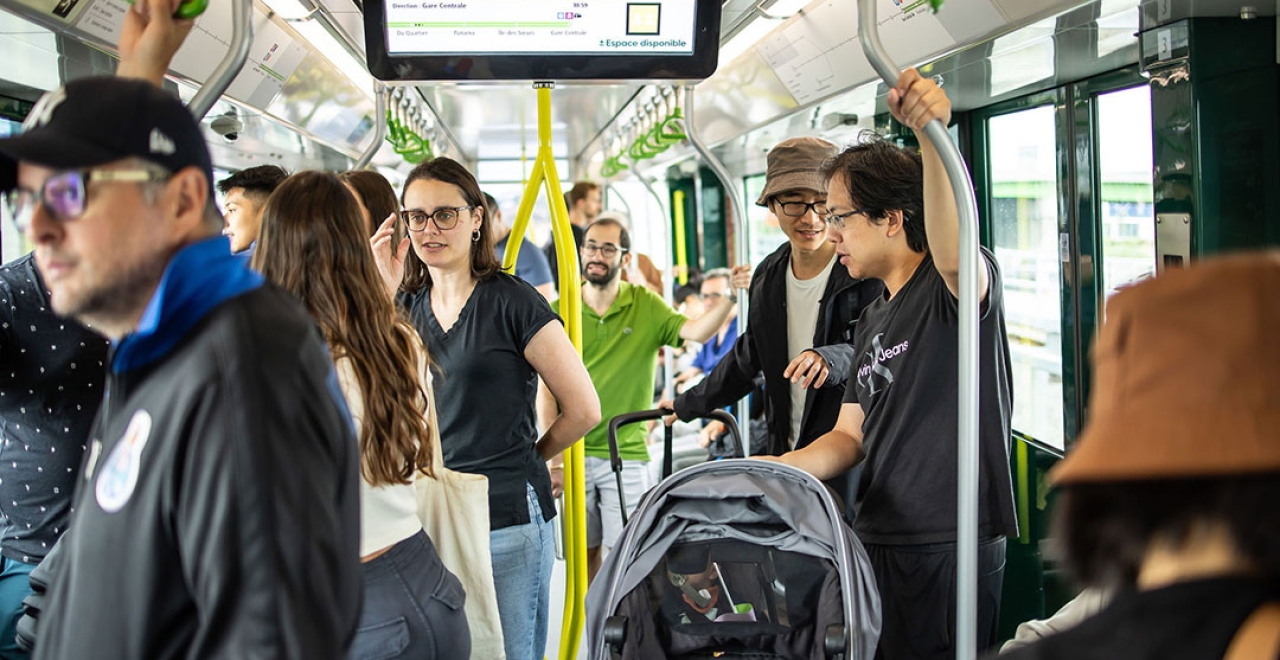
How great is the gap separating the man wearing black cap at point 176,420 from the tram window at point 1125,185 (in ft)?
10.2

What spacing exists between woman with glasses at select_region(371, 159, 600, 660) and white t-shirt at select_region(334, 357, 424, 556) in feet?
Result: 2.69

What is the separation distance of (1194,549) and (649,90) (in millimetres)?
6397

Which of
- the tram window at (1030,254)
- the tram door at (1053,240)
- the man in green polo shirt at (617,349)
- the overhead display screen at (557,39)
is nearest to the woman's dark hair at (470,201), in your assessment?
the overhead display screen at (557,39)

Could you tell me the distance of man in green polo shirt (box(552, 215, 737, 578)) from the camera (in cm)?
464

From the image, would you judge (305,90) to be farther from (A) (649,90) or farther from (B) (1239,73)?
(B) (1239,73)

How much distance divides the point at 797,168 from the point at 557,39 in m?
1.06

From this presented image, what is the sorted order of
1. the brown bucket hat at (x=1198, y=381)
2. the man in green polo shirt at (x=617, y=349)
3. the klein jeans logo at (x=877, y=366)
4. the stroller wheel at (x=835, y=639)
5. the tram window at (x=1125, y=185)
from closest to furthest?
the brown bucket hat at (x=1198, y=381) < the stroller wheel at (x=835, y=639) < the klein jeans logo at (x=877, y=366) < the tram window at (x=1125, y=185) < the man in green polo shirt at (x=617, y=349)

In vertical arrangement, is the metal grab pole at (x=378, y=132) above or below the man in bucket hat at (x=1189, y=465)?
above

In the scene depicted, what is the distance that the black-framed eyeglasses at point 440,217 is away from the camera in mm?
2910

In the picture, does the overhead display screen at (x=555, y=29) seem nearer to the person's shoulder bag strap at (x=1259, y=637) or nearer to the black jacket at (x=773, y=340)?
the black jacket at (x=773, y=340)

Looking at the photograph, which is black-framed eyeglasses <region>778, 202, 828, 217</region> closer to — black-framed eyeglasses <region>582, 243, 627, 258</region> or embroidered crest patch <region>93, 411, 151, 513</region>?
black-framed eyeglasses <region>582, 243, 627, 258</region>

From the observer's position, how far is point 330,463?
4.19 feet

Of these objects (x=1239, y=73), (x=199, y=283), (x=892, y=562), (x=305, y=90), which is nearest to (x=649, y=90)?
(x=305, y=90)

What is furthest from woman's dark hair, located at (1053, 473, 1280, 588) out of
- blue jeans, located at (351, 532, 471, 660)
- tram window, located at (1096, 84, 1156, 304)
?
tram window, located at (1096, 84, 1156, 304)
